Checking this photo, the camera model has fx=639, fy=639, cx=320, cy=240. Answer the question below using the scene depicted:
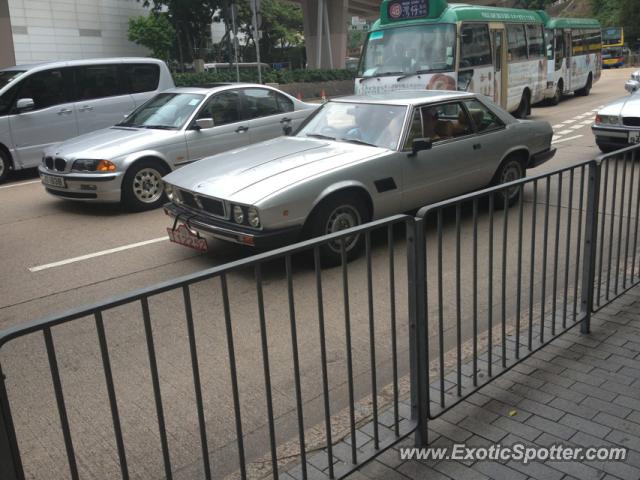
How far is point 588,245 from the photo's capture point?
4047mm

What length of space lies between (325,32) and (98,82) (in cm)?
3098

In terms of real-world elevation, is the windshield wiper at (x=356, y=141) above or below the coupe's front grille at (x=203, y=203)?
above

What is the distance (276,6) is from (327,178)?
58405 mm

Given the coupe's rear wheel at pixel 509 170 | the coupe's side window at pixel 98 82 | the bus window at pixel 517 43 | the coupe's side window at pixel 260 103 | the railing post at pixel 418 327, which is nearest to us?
the railing post at pixel 418 327

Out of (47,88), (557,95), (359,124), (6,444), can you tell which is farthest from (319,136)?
(557,95)

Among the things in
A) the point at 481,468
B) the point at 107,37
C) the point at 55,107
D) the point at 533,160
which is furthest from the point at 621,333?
the point at 107,37

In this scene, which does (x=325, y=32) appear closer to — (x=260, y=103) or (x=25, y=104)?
(x=25, y=104)

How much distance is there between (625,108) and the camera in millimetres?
10797

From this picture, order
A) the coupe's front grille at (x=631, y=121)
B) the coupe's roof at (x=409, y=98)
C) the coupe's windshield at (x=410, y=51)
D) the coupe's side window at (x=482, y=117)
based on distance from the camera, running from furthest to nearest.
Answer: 1. the coupe's windshield at (x=410, y=51)
2. the coupe's front grille at (x=631, y=121)
3. the coupe's side window at (x=482, y=117)
4. the coupe's roof at (x=409, y=98)

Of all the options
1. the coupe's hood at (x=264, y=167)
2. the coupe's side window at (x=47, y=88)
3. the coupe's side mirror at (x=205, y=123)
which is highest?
the coupe's side window at (x=47, y=88)

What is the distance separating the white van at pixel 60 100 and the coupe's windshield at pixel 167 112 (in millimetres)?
2600

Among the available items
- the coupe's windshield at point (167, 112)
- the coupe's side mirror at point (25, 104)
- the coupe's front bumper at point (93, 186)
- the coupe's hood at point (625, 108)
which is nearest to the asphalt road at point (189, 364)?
the coupe's front bumper at point (93, 186)

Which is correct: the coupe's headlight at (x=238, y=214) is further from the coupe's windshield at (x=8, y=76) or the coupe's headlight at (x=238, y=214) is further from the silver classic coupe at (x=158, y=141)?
the coupe's windshield at (x=8, y=76)

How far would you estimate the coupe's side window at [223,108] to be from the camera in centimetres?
920
